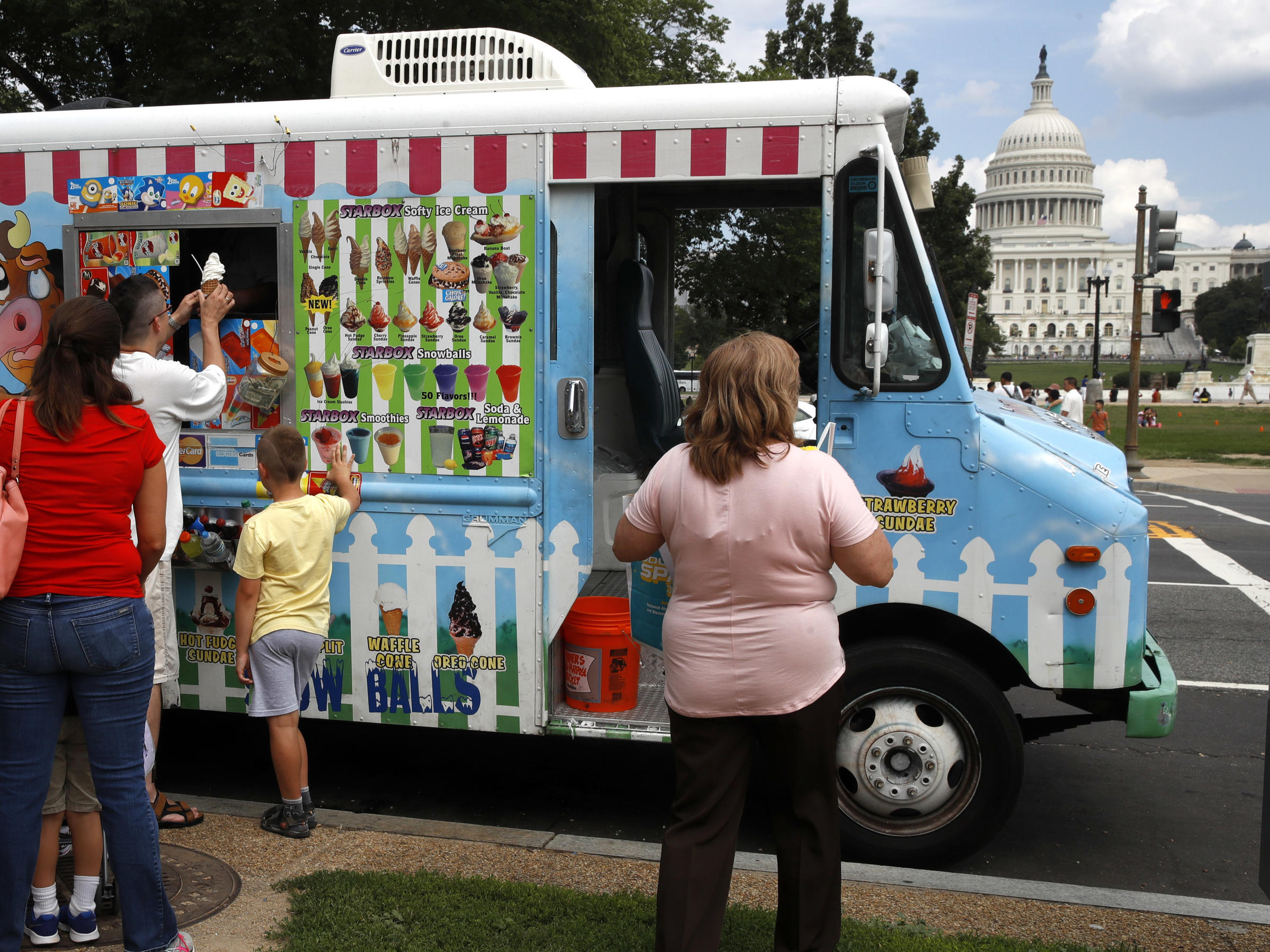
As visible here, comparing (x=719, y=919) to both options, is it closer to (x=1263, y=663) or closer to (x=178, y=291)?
(x=178, y=291)

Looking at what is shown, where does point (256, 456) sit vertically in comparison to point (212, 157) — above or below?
below

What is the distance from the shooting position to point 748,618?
9.62 feet

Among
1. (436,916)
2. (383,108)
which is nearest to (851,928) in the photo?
(436,916)

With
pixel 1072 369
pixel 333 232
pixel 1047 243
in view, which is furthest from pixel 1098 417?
pixel 1047 243

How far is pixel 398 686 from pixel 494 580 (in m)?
0.64

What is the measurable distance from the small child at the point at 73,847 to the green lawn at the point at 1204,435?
26.6 metres

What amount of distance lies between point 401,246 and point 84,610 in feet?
7.07

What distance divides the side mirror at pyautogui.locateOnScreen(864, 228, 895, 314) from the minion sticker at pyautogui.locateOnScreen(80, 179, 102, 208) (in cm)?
330

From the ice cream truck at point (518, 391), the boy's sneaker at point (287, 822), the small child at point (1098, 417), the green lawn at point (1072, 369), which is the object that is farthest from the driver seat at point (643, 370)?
the green lawn at point (1072, 369)

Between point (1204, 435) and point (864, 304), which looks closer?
point (864, 304)

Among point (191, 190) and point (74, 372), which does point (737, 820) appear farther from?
point (191, 190)

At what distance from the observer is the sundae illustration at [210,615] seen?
4.86 meters

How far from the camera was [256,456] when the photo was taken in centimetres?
462

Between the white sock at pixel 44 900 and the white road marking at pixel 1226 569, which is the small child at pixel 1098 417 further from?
the white sock at pixel 44 900
